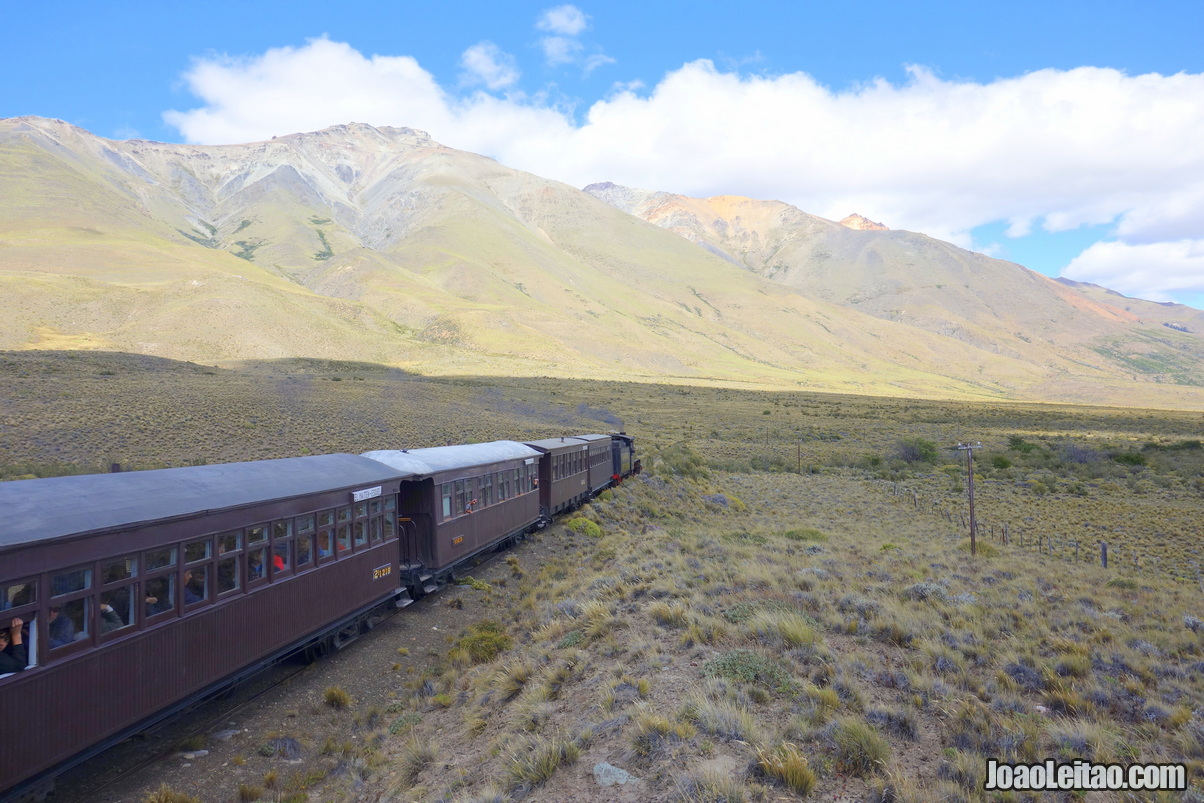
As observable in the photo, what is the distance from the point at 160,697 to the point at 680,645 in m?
6.68

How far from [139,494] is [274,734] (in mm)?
3656

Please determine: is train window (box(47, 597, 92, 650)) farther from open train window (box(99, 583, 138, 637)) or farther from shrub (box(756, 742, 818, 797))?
shrub (box(756, 742, 818, 797))

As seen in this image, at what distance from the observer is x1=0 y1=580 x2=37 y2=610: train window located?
6.29 meters

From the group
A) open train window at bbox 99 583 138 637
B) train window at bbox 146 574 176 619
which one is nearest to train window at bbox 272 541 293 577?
train window at bbox 146 574 176 619

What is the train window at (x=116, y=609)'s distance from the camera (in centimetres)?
732

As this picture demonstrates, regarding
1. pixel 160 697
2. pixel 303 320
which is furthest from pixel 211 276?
pixel 160 697

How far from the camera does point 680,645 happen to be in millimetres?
9648

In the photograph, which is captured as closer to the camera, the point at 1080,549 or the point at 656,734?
the point at 656,734

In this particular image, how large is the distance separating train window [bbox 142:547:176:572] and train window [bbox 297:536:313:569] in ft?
8.00

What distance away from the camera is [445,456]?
53.9 ft

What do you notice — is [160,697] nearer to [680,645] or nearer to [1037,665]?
Result: [680,645]

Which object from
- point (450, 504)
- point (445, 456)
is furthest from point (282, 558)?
point (445, 456)

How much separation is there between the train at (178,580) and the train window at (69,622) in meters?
0.02

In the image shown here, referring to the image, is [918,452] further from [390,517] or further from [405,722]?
[405,722]
